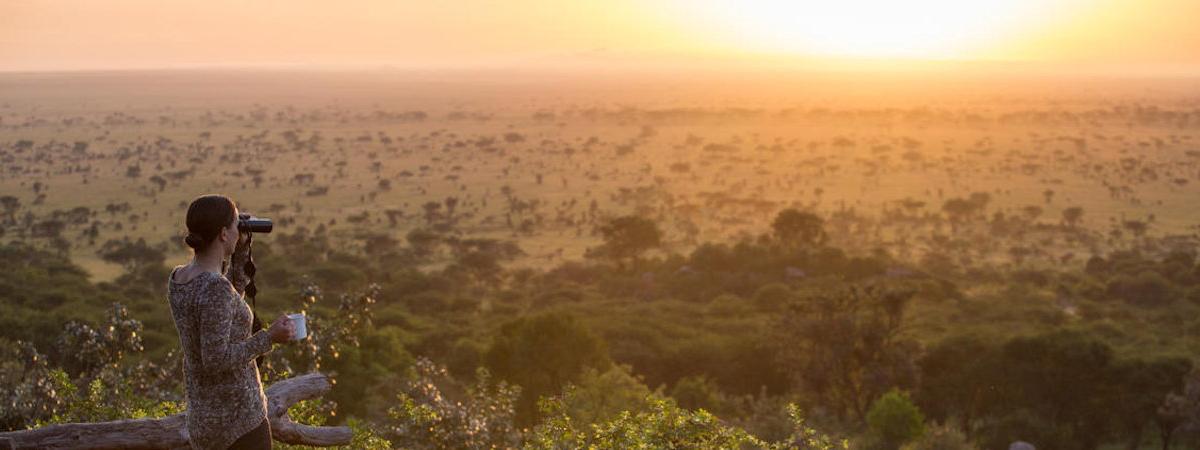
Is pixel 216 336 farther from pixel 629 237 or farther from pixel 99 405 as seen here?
pixel 629 237

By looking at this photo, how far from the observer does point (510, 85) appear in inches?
7766

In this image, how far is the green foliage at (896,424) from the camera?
17.9 meters

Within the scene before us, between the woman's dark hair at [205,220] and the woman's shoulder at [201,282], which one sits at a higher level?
the woman's dark hair at [205,220]

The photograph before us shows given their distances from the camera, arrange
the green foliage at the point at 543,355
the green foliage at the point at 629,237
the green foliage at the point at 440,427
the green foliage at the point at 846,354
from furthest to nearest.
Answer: the green foliage at the point at 629,237, the green foliage at the point at 846,354, the green foliage at the point at 543,355, the green foliage at the point at 440,427

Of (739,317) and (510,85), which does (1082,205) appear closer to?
(739,317)

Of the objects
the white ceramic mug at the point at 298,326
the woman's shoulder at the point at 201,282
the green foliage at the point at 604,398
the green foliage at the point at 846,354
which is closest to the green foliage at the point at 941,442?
the green foliage at the point at 604,398

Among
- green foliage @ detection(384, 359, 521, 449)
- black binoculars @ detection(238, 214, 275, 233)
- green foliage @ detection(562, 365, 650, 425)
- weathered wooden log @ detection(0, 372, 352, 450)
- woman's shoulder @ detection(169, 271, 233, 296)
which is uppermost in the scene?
black binoculars @ detection(238, 214, 275, 233)

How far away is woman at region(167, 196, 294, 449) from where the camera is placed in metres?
4.59

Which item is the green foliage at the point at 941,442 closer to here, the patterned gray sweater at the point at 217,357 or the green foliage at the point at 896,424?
the green foliage at the point at 896,424

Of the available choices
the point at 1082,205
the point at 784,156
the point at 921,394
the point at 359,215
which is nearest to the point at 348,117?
the point at 784,156

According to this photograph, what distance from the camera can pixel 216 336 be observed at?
4598 millimetres

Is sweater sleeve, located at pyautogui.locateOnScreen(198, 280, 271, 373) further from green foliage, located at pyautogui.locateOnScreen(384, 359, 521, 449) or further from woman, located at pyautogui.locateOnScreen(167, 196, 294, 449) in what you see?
green foliage, located at pyautogui.locateOnScreen(384, 359, 521, 449)

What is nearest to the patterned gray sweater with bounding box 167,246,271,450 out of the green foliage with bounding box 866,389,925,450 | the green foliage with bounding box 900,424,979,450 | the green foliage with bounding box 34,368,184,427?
the green foliage with bounding box 34,368,184,427

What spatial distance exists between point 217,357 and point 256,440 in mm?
615
